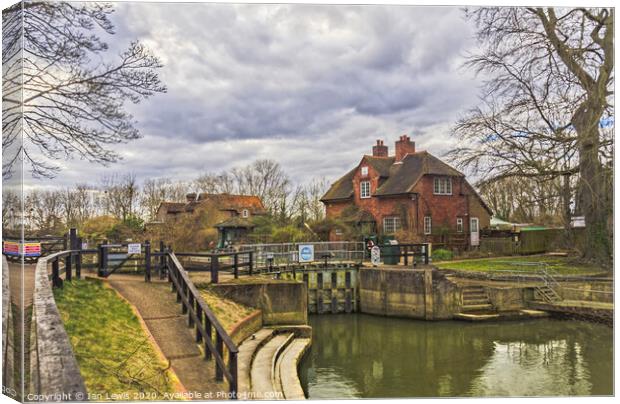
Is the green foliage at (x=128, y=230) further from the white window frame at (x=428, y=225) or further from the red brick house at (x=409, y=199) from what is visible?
the white window frame at (x=428, y=225)

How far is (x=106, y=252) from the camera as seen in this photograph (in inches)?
456

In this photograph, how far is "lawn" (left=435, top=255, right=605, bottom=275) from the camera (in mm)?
14970

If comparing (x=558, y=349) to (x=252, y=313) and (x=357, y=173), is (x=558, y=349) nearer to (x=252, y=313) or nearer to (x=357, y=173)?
(x=252, y=313)

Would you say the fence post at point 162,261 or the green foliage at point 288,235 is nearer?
the fence post at point 162,261

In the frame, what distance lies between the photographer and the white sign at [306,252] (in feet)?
67.4

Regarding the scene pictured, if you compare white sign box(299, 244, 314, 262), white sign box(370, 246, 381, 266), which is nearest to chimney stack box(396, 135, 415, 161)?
white sign box(370, 246, 381, 266)

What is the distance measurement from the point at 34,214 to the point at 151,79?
9.27ft

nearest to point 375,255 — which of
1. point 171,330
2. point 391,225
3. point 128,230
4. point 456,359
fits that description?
point 391,225

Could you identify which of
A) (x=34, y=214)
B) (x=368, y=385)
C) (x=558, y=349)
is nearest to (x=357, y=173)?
(x=558, y=349)

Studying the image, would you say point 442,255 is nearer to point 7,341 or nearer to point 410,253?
point 410,253

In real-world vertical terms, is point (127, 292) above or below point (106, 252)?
below

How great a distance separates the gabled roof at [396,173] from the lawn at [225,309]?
38.3 feet

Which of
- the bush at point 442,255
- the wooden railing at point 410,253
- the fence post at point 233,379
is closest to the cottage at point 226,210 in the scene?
the fence post at point 233,379

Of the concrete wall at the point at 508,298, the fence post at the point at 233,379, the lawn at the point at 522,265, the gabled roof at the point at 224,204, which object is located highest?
the gabled roof at the point at 224,204
